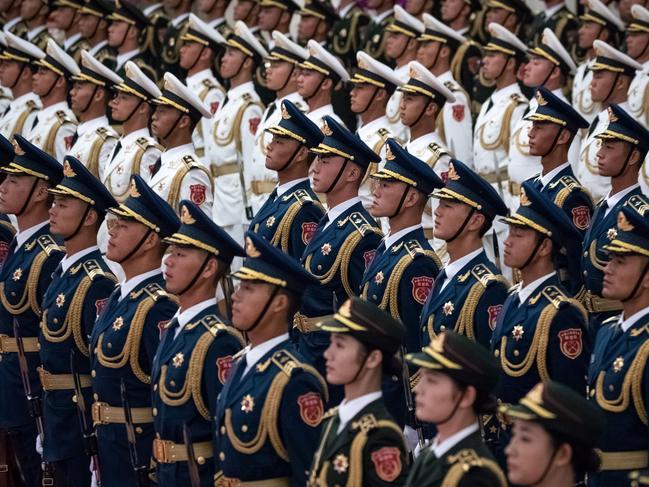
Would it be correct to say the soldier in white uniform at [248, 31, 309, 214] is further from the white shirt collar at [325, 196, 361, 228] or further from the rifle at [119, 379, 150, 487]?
the rifle at [119, 379, 150, 487]

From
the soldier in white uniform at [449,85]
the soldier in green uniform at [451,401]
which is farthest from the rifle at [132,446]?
the soldier in white uniform at [449,85]

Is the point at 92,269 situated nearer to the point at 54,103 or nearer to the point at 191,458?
the point at 191,458

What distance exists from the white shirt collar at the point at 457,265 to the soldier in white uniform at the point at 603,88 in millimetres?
Answer: 3823

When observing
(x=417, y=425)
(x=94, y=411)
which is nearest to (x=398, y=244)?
(x=417, y=425)

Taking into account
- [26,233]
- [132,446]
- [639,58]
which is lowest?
[132,446]

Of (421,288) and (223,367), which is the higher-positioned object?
(421,288)

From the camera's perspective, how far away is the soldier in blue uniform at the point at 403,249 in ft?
34.0

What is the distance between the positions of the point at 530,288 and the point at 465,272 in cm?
68

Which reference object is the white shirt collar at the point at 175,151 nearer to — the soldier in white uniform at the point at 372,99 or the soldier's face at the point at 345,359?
the soldier in white uniform at the point at 372,99

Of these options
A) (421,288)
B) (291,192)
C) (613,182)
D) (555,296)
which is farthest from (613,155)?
(291,192)

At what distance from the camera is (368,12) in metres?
19.2

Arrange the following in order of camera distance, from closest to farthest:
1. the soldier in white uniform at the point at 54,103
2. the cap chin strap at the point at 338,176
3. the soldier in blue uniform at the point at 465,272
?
the soldier in blue uniform at the point at 465,272 < the cap chin strap at the point at 338,176 < the soldier in white uniform at the point at 54,103

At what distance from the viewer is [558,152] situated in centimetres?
1204

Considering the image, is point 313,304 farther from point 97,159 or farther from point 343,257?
point 97,159
